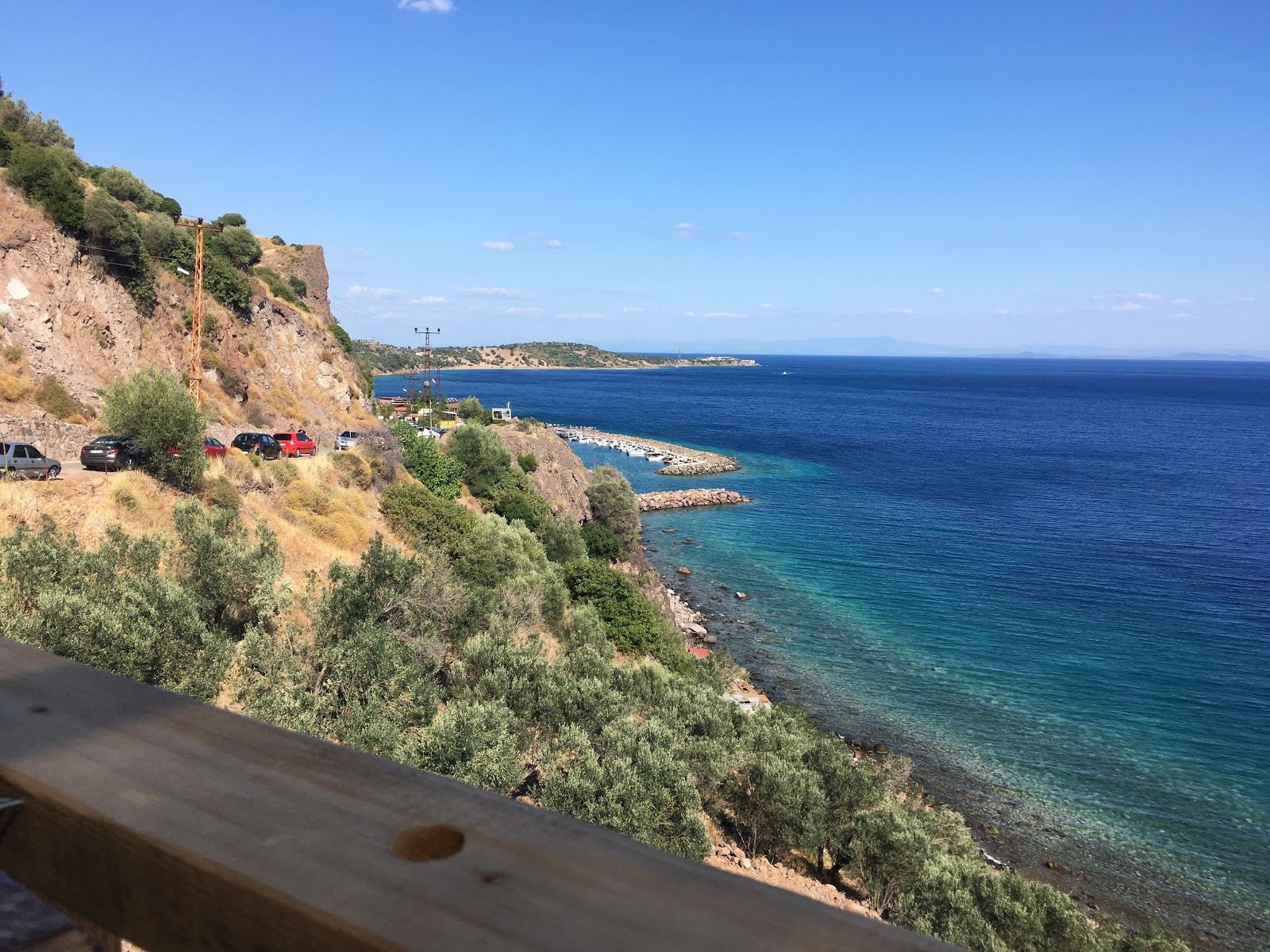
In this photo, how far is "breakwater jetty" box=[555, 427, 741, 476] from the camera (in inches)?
3428

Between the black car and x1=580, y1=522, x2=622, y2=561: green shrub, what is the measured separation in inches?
685

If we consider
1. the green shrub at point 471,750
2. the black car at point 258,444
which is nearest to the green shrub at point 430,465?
the black car at point 258,444

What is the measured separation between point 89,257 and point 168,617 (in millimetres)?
31500

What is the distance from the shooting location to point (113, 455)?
23969mm

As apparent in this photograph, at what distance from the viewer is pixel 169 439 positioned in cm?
2452

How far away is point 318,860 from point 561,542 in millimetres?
39209

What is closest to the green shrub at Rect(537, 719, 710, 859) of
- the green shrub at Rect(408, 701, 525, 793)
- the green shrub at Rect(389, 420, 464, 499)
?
the green shrub at Rect(408, 701, 525, 793)

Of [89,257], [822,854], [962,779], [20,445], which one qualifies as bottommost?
[962,779]

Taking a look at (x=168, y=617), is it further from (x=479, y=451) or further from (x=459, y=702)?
→ (x=479, y=451)

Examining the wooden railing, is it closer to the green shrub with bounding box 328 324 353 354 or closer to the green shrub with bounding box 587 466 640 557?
the green shrub with bounding box 587 466 640 557

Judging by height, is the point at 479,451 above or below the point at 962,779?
above

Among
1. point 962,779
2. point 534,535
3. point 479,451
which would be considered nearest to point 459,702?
point 962,779

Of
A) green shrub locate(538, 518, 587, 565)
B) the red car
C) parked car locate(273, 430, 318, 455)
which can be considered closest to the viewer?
the red car

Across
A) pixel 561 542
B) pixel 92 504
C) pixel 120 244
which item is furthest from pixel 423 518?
pixel 120 244
